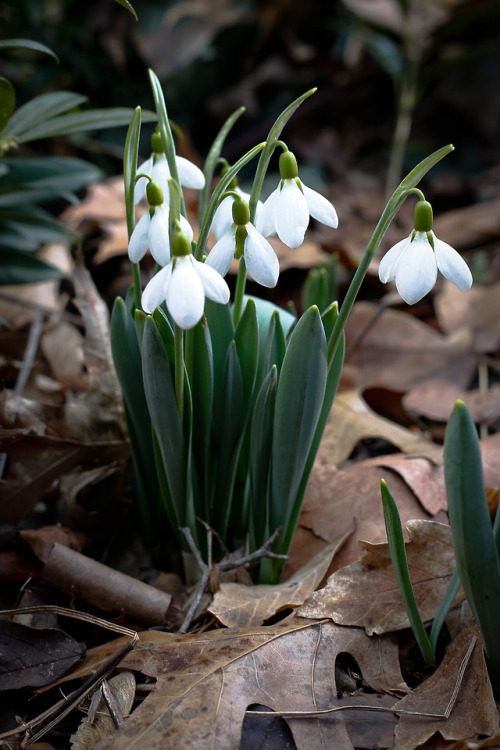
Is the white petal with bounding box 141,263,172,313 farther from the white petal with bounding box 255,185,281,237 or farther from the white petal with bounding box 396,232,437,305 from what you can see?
the white petal with bounding box 396,232,437,305

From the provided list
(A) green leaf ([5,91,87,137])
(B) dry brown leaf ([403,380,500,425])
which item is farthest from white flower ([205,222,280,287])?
(B) dry brown leaf ([403,380,500,425])

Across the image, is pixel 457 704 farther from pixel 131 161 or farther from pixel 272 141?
pixel 131 161

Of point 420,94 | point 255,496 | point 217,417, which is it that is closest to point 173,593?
point 255,496

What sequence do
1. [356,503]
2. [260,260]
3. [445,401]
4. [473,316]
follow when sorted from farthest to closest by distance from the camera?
1. [473,316]
2. [445,401]
3. [356,503]
4. [260,260]

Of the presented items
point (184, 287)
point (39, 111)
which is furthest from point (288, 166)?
point (39, 111)

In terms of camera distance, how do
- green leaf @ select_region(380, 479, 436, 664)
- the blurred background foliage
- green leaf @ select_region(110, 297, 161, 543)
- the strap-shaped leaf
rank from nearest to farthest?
green leaf @ select_region(380, 479, 436, 664), the strap-shaped leaf, green leaf @ select_region(110, 297, 161, 543), the blurred background foliage

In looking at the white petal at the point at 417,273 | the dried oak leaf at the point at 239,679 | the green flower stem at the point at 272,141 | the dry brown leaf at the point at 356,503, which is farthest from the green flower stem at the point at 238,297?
the dried oak leaf at the point at 239,679

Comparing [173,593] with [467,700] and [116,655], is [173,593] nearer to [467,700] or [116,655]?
[116,655]
